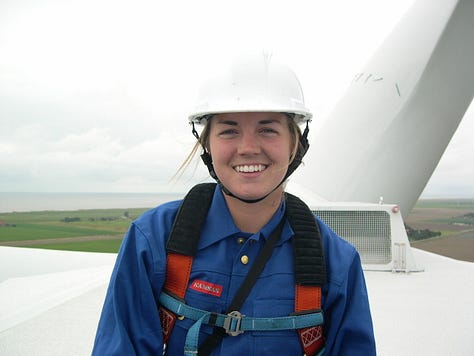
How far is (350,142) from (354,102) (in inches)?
27.8

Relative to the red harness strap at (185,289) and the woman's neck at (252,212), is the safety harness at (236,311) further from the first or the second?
the woman's neck at (252,212)

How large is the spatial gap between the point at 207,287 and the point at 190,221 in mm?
240

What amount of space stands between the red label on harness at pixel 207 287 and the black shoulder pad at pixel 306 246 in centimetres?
27

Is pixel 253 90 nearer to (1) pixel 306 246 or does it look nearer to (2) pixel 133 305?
(1) pixel 306 246

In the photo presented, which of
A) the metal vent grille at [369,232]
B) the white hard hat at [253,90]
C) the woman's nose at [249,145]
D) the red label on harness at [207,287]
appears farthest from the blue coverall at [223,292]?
the metal vent grille at [369,232]

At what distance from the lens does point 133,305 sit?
131 cm

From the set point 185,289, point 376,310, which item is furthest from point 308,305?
point 376,310

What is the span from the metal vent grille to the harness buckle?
3.36 m

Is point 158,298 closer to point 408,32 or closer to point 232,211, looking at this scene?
point 232,211

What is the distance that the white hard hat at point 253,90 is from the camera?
144 cm

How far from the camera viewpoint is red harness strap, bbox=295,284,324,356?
4.43 feet

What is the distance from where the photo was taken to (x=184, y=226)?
1.41 metres

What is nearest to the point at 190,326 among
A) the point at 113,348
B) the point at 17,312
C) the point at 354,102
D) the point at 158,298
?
the point at 158,298

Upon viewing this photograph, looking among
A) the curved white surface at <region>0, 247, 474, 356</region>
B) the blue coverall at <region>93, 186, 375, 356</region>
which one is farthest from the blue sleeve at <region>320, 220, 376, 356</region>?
the curved white surface at <region>0, 247, 474, 356</region>
